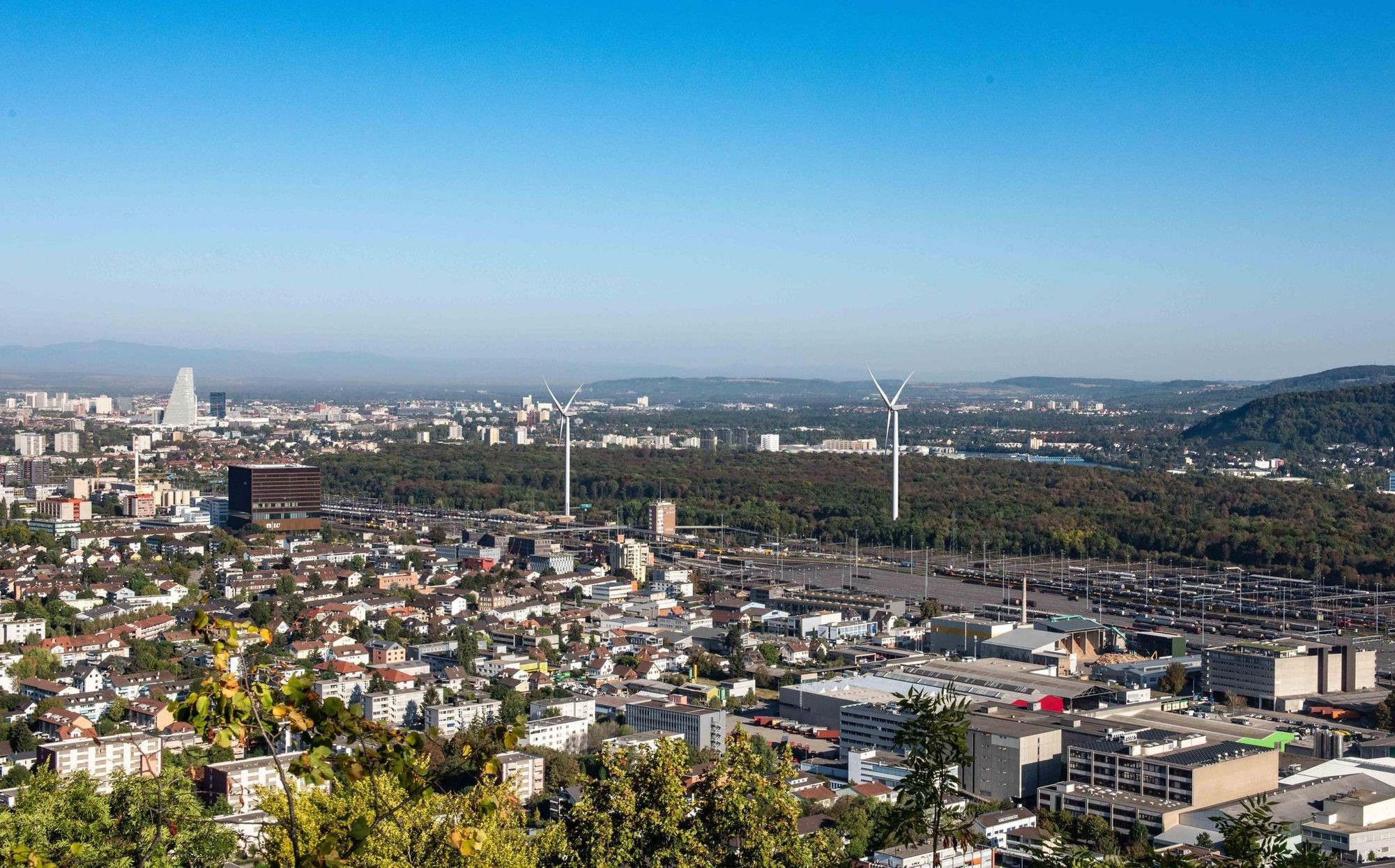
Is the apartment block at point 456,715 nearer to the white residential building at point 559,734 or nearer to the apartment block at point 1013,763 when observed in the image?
the white residential building at point 559,734

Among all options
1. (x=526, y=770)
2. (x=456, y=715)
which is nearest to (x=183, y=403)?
(x=456, y=715)

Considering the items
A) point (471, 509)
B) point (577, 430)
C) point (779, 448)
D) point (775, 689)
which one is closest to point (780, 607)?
point (775, 689)

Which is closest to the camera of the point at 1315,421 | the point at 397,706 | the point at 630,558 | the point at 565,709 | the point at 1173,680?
the point at 565,709

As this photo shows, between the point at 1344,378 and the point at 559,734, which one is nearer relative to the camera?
the point at 559,734

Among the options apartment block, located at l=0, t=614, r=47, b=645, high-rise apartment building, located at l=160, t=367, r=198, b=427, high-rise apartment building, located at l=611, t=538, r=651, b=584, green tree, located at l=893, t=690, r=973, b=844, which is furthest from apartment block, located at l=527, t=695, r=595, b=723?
high-rise apartment building, located at l=160, t=367, r=198, b=427

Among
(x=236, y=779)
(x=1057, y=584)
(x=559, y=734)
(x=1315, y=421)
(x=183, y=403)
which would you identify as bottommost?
(x=1057, y=584)

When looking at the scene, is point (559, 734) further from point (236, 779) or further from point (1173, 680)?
point (1173, 680)

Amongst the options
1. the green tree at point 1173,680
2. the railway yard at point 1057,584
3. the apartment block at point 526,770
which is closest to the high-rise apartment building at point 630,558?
the railway yard at point 1057,584

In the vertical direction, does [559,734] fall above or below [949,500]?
below
